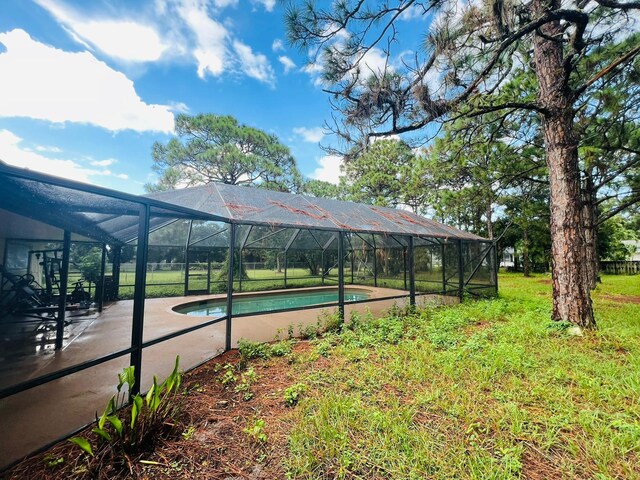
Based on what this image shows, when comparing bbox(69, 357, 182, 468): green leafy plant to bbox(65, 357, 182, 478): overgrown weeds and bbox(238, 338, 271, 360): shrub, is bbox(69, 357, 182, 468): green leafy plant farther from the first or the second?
bbox(238, 338, 271, 360): shrub

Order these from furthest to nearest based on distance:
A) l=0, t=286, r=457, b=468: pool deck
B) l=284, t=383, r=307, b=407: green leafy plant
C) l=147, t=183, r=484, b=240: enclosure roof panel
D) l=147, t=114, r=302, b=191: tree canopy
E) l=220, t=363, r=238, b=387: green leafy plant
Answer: l=147, t=114, r=302, b=191: tree canopy, l=147, t=183, r=484, b=240: enclosure roof panel, l=220, t=363, r=238, b=387: green leafy plant, l=284, t=383, r=307, b=407: green leafy plant, l=0, t=286, r=457, b=468: pool deck

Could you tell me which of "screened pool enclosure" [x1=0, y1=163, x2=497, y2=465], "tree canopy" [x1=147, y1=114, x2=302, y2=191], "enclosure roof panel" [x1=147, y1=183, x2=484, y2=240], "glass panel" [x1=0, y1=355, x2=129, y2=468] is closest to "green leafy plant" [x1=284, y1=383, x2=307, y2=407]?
"screened pool enclosure" [x1=0, y1=163, x2=497, y2=465]

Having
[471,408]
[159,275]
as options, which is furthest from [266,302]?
[471,408]

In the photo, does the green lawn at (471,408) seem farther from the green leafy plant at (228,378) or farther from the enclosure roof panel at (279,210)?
the enclosure roof panel at (279,210)

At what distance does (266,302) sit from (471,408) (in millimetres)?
8383

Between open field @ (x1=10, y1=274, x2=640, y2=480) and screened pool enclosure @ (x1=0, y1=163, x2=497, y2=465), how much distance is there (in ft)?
2.89

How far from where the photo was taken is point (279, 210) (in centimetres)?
575

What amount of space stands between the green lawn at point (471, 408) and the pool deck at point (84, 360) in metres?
1.79

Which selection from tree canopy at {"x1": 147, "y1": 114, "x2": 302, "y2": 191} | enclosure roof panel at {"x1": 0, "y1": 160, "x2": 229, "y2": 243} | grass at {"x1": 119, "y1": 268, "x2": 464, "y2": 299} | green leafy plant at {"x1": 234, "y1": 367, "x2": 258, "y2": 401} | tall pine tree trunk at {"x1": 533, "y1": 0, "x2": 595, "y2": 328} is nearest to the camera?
enclosure roof panel at {"x1": 0, "y1": 160, "x2": 229, "y2": 243}

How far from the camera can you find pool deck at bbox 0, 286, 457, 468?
2334 millimetres

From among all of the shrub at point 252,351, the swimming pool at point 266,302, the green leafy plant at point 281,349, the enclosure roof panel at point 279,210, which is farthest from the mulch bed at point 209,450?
the swimming pool at point 266,302

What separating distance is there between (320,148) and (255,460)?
391cm

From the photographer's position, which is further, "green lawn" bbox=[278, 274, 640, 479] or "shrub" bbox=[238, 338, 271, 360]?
"shrub" bbox=[238, 338, 271, 360]

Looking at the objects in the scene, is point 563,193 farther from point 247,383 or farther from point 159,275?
point 159,275
